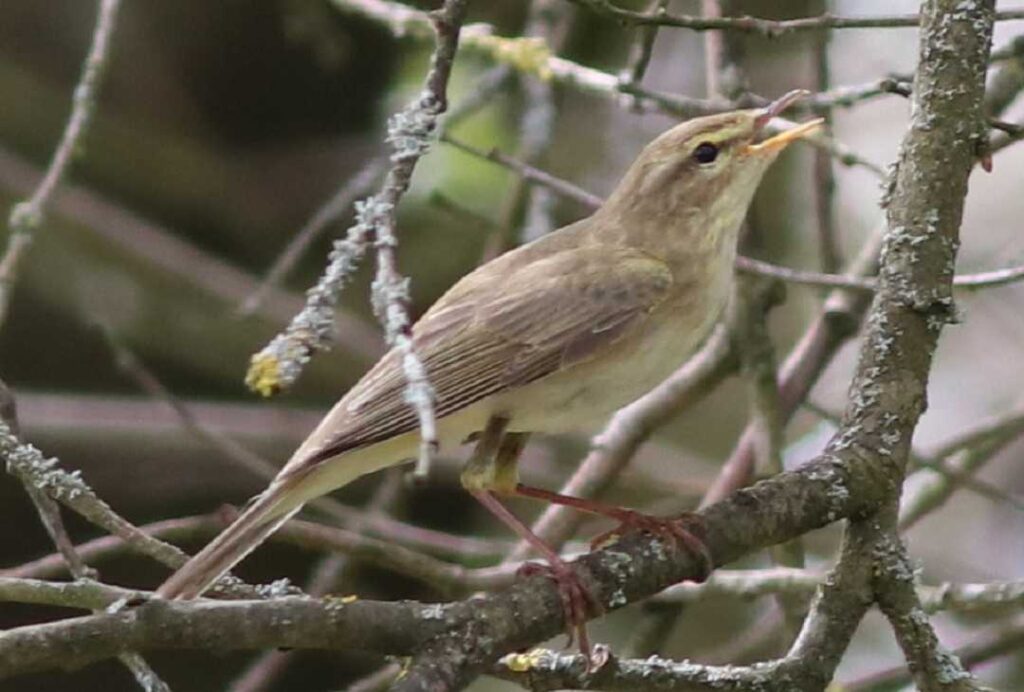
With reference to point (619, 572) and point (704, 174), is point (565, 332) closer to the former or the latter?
point (704, 174)

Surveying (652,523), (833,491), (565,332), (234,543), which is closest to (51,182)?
(234,543)

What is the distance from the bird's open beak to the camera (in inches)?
112

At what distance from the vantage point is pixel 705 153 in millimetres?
3148

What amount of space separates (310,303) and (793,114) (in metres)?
2.46

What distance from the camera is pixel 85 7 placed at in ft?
15.6

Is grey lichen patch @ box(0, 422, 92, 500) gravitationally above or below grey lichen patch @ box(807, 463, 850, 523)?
below

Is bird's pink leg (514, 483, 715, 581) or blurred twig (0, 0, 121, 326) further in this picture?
blurred twig (0, 0, 121, 326)

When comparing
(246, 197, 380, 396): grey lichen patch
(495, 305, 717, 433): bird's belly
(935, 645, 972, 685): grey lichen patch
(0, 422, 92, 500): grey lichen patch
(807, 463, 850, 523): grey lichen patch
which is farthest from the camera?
(495, 305, 717, 433): bird's belly

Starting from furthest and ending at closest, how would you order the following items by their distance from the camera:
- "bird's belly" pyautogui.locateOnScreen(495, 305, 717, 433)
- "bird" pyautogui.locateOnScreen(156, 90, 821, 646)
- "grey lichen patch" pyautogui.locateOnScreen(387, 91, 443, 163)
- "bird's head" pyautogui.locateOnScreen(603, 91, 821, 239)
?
"bird's head" pyautogui.locateOnScreen(603, 91, 821, 239) < "bird's belly" pyautogui.locateOnScreen(495, 305, 717, 433) < "bird" pyautogui.locateOnScreen(156, 90, 821, 646) < "grey lichen patch" pyautogui.locateOnScreen(387, 91, 443, 163)

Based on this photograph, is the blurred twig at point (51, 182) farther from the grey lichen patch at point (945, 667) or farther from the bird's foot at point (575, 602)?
the grey lichen patch at point (945, 667)

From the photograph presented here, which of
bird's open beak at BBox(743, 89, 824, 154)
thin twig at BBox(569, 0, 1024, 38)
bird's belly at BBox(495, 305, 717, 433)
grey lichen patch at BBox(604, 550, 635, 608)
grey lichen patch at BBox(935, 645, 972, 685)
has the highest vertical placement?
bird's open beak at BBox(743, 89, 824, 154)

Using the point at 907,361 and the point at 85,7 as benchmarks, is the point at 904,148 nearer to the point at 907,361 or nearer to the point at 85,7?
the point at 907,361

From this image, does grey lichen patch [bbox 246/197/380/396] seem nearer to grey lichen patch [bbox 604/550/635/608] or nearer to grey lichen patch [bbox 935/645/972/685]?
grey lichen patch [bbox 604/550/635/608]

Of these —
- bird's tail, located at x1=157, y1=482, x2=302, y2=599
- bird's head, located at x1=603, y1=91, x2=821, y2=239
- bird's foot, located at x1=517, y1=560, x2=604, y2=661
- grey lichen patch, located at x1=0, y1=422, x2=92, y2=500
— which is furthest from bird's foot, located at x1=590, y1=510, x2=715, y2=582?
bird's head, located at x1=603, y1=91, x2=821, y2=239
